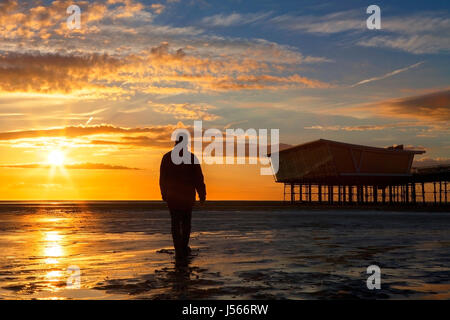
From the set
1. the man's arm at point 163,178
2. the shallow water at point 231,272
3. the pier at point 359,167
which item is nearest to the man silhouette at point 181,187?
the man's arm at point 163,178

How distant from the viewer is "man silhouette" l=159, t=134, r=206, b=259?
33.7ft

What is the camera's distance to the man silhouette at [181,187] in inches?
405

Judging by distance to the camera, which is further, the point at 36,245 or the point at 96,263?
the point at 36,245

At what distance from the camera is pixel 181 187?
1036 cm

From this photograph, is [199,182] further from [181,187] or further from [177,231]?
[177,231]

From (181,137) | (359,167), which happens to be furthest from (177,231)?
(359,167)

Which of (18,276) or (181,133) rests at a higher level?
(181,133)

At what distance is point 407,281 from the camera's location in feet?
23.4

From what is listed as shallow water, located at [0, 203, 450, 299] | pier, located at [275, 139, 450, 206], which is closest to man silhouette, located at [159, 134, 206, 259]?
shallow water, located at [0, 203, 450, 299]
